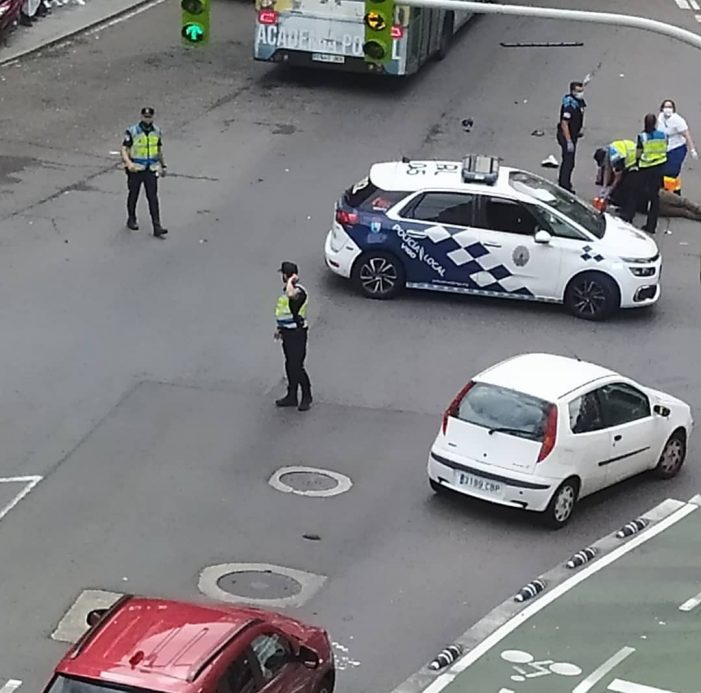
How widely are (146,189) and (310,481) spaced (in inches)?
293

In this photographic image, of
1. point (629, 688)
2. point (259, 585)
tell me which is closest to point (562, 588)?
point (629, 688)

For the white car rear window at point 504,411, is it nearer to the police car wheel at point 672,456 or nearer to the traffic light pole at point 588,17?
the police car wheel at point 672,456

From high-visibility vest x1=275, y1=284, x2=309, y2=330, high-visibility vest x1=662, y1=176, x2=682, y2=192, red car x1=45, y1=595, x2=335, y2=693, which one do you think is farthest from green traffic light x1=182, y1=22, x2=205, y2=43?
high-visibility vest x1=662, y1=176, x2=682, y2=192

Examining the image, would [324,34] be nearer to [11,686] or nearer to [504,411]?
[504,411]

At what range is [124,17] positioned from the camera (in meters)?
37.6

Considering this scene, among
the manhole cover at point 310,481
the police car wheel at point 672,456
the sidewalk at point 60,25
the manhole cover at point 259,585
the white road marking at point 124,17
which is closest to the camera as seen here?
the manhole cover at point 259,585

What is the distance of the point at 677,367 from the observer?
20.2 meters

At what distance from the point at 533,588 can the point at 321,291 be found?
8.02 m

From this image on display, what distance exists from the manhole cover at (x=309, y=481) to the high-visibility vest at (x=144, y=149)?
7254 mm

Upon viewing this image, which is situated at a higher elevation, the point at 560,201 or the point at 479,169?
the point at 479,169

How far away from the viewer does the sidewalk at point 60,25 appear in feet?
112

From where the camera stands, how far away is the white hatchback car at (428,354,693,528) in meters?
15.6

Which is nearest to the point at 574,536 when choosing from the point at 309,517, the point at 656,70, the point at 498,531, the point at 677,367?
the point at 498,531

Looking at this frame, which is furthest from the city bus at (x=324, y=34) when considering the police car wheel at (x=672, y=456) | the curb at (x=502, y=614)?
the curb at (x=502, y=614)
